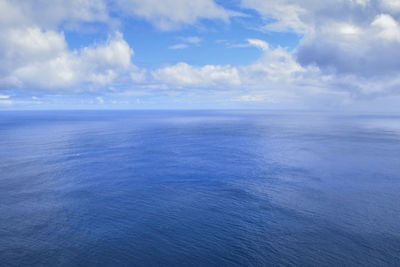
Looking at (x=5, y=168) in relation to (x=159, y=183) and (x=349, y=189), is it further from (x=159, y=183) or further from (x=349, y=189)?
(x=349, y=189)

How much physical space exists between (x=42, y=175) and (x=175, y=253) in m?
58.5

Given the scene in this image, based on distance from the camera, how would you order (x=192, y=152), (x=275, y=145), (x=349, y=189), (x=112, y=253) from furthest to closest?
1. (x=275, y=145)
2. (x=192, y=152)
3. (x=349, y=189)
4. (x=112, y=253)

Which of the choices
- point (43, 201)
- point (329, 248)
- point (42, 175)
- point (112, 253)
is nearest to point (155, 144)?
point (42, 175)

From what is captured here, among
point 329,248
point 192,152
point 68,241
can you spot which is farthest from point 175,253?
point 192,152

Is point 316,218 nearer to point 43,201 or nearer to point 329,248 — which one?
point 329,248

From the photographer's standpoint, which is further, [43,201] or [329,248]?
[43,201]

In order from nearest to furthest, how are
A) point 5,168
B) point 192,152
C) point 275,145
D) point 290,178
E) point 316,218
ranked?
point 316,218
point 290,178
point 5,168
point 192,152
point 275,145

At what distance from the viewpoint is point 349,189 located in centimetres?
6438

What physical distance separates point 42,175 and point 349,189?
3496 inches

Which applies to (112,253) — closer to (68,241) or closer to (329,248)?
(68,241)

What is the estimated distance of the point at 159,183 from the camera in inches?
2753

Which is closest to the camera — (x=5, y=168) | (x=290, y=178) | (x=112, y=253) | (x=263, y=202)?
(x=112, y=253)

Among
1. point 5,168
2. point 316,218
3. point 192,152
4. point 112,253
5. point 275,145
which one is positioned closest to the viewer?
point 112,253

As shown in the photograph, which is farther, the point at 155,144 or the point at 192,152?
the point at 155,144
